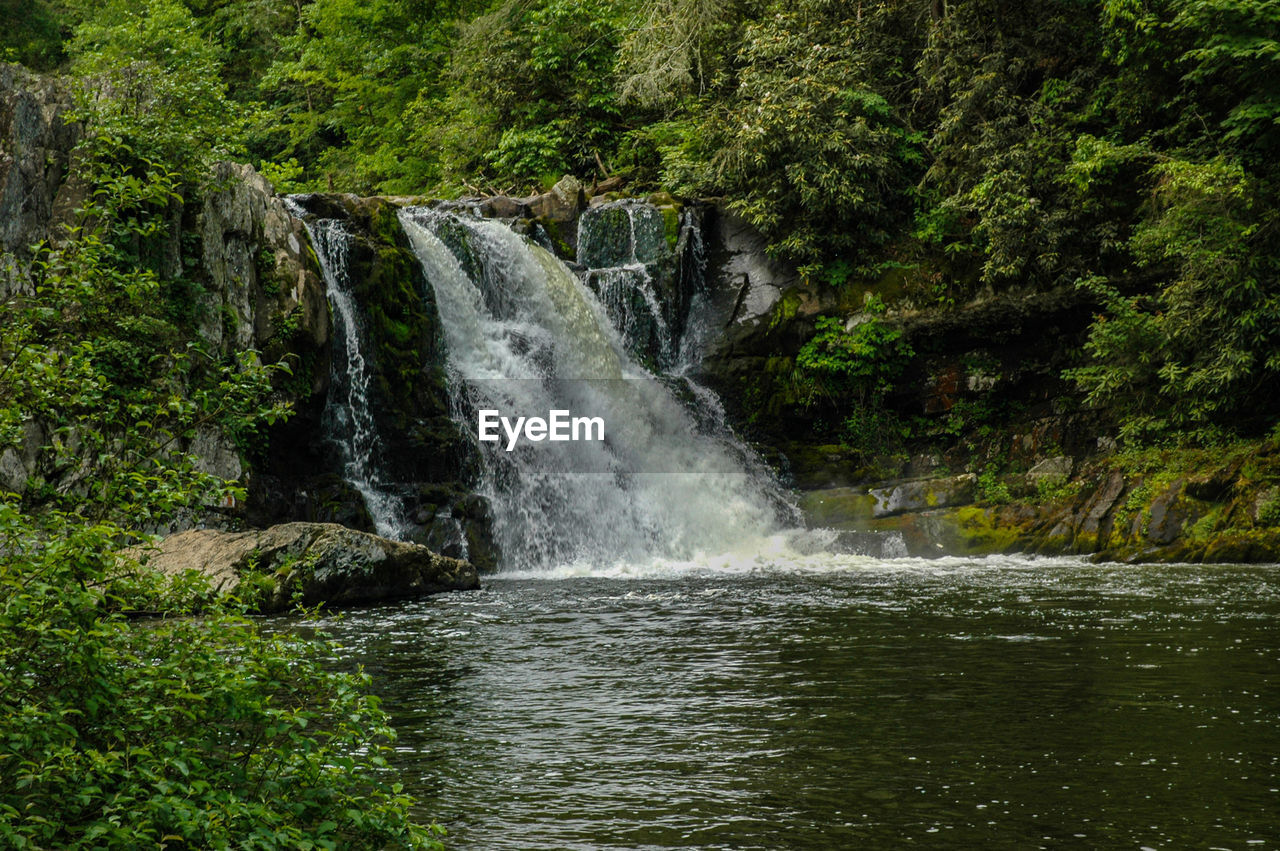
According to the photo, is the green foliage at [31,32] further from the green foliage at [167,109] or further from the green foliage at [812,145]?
the green foliage at [812,145]

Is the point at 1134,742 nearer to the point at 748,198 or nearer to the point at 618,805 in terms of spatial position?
the point at 618,805

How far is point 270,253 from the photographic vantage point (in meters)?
16.4

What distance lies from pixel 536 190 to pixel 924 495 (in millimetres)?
13246

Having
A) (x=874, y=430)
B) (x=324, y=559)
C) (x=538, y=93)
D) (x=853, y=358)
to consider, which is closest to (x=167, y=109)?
(x=324, y=559)

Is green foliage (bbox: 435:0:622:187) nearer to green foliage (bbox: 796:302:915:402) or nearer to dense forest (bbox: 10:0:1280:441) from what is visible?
dense forest (bbox: 10:0:1280:441)

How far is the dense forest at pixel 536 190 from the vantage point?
342cm

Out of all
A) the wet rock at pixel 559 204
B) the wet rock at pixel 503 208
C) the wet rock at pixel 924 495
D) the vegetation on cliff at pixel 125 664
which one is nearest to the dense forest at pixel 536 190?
the vegetation on cliff at pixel 125 664

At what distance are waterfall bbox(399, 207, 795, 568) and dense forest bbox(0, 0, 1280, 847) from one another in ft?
11.0

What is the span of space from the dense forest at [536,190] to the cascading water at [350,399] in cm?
162

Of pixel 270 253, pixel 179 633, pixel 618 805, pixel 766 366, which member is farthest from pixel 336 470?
pixel 179 633

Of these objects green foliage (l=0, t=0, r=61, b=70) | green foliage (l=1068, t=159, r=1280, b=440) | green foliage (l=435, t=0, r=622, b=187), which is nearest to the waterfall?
green foliage (l=435, t=0, r=622, b=187)

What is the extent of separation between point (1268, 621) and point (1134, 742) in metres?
5.13

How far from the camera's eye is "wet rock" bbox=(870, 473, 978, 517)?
774 inches

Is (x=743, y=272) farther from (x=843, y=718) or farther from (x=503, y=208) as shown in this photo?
(x=843, y=718)
